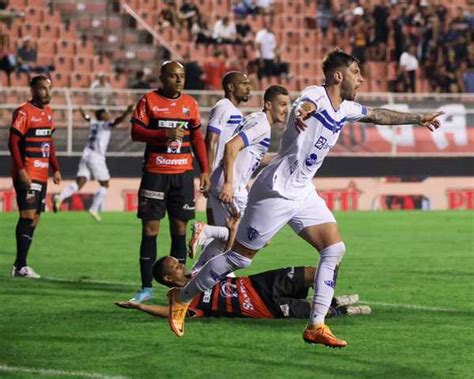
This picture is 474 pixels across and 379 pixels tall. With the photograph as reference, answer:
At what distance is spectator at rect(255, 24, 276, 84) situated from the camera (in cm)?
3300

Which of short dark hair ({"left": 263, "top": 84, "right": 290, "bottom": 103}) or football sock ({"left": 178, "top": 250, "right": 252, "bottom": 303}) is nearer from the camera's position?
football sock ({"left": 178, "top": 250, "right": 252, "bottom": 303})

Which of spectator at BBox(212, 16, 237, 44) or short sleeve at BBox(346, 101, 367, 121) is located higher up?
spectator at BBox(212, 16, 237, 44)

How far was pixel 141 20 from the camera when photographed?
33.7m

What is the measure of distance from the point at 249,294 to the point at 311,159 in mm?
1679

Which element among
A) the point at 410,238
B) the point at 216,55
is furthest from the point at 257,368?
the point at 216,55

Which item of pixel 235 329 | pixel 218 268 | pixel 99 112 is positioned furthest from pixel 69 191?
pixel 218 268

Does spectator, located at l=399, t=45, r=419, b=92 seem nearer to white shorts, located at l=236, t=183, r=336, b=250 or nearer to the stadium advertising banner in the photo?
the stadium advertising banner

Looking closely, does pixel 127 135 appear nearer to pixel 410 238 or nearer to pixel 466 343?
pixel 410 238

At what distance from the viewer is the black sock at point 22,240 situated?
48.9ft

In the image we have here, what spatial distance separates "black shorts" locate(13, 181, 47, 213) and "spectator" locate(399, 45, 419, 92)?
19.8 m

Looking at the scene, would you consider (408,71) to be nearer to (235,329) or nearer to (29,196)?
(29,196)

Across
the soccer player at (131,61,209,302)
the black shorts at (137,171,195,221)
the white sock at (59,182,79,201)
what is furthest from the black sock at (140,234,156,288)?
the white sock at (59,182,79,201)

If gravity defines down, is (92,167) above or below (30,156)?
below

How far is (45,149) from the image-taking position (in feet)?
50.6
